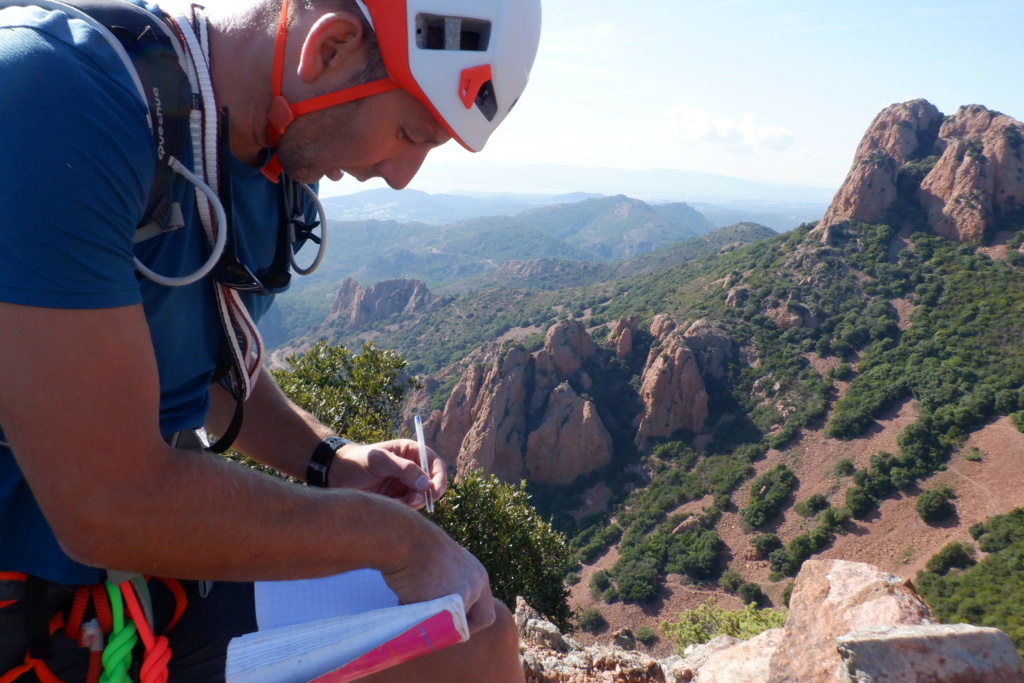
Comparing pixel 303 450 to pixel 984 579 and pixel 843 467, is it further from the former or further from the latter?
pixel 843 467

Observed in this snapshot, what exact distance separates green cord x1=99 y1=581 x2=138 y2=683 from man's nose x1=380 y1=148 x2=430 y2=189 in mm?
1091

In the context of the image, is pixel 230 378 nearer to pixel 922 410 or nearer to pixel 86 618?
pixel 86 618

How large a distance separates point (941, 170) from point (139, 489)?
200 ft

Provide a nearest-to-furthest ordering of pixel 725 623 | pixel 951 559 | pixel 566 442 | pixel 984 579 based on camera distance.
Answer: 1. pixel 725 623
2. pixel 984 579
3. pixel 951 559
4. pixel 566 442

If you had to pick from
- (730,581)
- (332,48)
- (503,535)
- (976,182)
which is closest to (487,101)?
(332,48)

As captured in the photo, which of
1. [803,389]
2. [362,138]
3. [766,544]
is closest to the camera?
[362,138]

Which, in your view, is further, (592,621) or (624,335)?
(624,335)

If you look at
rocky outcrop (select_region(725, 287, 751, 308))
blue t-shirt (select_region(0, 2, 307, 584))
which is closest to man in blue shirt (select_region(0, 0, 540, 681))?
blue t-shirt (select_region(0, 2, 307, 584))

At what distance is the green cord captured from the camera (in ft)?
4.31

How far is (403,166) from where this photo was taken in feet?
5.01

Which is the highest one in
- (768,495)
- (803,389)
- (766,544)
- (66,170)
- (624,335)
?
(66,170)

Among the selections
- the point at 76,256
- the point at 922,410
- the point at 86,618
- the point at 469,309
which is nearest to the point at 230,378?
the point at 86,618

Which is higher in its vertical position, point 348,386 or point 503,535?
point 348,386

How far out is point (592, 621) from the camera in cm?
2984
